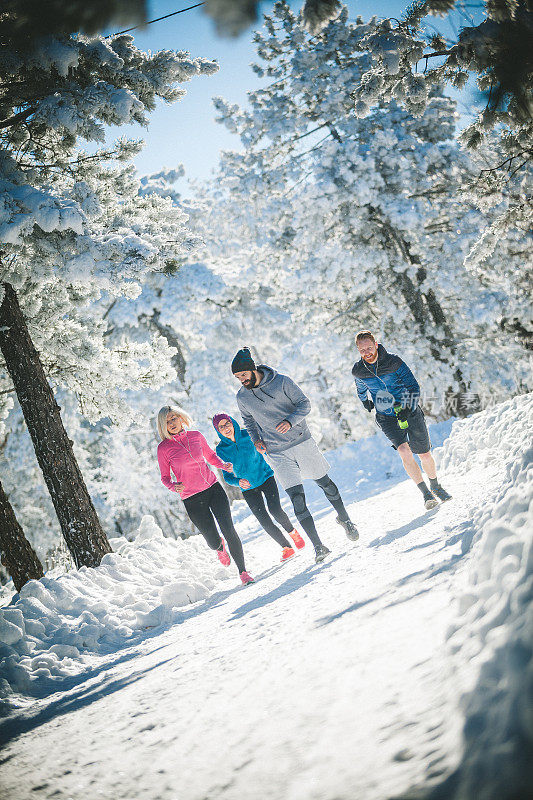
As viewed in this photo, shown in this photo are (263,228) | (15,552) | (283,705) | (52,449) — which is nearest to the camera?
(283,705)

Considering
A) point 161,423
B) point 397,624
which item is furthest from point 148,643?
Result: point 397,624

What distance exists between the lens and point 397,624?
238cm

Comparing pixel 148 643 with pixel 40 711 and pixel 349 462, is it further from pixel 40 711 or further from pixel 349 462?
pixel 349 462

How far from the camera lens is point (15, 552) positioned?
26.9 ft

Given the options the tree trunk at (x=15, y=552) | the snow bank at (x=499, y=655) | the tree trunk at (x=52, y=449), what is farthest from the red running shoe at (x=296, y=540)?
the tree trunk at (x=15, y=552)

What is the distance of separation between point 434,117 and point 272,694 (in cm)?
1401

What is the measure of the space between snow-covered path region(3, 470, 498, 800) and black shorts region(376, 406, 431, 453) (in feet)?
4.56

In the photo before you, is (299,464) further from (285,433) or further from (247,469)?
(247,469)

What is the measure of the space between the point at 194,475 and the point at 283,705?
11.7ft

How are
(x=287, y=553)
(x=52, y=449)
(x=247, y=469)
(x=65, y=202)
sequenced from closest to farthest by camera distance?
(x=247, y=469) < (x=65, y=202) < (x=287, y=553) < (x=52, y=449)

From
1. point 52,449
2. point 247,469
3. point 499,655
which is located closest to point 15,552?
point 52,449

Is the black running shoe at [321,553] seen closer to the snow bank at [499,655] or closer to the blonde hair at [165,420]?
the blonde hair at [165,420]

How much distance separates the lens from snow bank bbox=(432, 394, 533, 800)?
1.18m

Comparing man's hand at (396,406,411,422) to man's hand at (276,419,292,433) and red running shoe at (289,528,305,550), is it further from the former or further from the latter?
red running shoe at (289,528,305,550)
